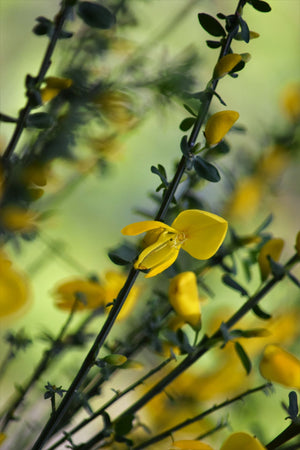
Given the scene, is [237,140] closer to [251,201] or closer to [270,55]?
[270,55]

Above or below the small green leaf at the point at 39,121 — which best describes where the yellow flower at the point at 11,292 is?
below

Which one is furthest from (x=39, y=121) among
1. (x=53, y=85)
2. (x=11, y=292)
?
(x=11, y=292)

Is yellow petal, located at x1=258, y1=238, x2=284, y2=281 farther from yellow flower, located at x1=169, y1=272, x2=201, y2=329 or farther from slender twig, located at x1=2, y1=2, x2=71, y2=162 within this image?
slender twig, located at x1=2, y1=2, x2=71, y2=162

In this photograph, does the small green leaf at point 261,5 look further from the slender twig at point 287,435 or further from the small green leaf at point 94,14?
the slender twig at point 287,435

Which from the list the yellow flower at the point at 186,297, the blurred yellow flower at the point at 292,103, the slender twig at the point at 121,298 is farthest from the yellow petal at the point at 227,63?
the blurred yellow flower at the point at 292,103

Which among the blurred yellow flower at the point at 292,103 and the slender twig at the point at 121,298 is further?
the blurred yellow flower at the point at 292,103

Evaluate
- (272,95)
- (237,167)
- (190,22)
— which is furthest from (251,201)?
(272,95)

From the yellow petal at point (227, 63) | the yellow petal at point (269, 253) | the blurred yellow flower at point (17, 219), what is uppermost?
the yellow petal at point (227, 63)

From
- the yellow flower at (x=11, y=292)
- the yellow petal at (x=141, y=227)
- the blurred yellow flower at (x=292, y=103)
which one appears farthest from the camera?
the blurred yellow flower at (x=292, y=103)
